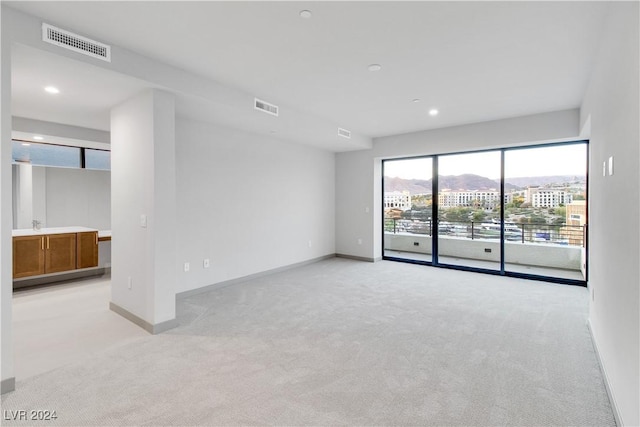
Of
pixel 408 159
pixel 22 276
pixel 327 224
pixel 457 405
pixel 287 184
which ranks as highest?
pixel 408 159

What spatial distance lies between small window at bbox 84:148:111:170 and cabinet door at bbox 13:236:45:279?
161cm

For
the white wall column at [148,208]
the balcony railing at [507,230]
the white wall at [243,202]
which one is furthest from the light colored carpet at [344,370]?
the balcony railing at [507,230]

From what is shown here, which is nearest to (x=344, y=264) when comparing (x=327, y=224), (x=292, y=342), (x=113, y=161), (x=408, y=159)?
(x=327, y=224)

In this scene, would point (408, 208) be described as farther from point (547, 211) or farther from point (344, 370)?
point (344, 370)

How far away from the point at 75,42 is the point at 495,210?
6.50 m

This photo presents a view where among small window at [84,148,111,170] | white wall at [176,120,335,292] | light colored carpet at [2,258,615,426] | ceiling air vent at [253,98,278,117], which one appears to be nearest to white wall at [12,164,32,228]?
small window at [84,148,111,170]

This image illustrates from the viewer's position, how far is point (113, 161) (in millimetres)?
3885

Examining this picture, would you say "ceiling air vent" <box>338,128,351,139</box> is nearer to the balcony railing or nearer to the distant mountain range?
the distant mountain range

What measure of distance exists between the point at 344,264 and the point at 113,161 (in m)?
4.55

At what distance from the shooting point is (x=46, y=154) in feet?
17.9

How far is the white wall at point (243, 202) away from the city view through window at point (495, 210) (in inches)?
74.8

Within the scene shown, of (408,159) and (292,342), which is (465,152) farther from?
(292,342)

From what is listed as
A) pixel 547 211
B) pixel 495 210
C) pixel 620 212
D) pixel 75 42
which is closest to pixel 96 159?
pixel 75 42

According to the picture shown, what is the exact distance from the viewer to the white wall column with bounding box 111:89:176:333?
3.31 meters
